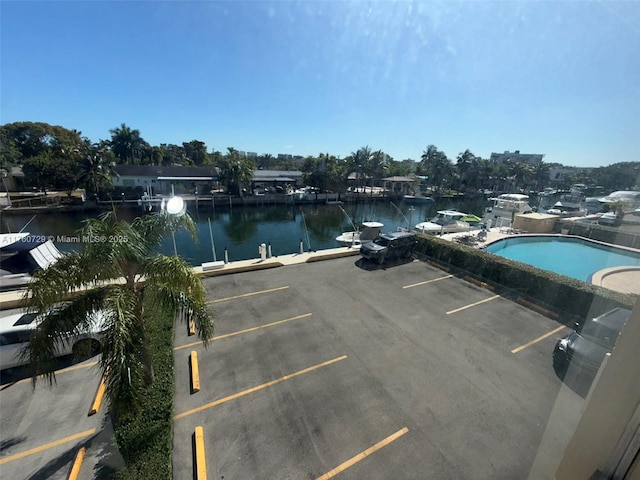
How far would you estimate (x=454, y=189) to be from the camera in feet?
254

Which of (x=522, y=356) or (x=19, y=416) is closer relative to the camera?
(x=19, y=416)

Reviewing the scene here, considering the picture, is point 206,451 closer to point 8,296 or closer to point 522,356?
point 522,356

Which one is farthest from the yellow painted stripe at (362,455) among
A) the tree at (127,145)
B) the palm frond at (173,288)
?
the tree at (127,145)

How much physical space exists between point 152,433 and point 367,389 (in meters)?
5.12

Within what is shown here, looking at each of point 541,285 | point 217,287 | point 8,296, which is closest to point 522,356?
point 541,285

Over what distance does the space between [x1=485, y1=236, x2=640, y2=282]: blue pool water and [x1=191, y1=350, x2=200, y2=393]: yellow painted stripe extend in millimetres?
20009

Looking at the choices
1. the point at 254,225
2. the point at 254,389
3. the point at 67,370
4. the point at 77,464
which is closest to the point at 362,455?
the point at 254,389

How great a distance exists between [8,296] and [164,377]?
375 inches

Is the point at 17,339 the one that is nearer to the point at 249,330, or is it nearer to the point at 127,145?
the point at 249,330

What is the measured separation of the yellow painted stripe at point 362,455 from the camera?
568 centimetres

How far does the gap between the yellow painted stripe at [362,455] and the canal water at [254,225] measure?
16.1 meters

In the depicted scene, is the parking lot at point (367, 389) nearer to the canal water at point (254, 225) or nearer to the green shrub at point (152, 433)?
the green shrub at point (152, 433)

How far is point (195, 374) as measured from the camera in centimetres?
800

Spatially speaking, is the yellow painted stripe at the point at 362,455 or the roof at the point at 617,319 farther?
the yellow painted stripe at the point at 362,455
